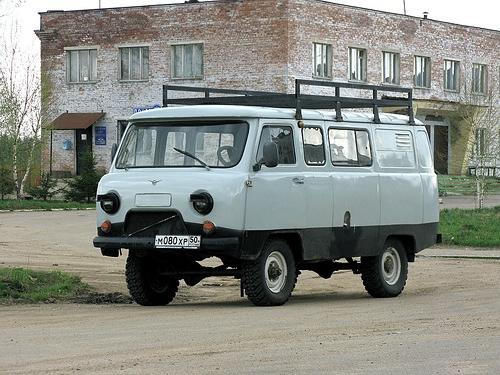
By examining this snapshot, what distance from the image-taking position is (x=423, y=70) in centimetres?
6231

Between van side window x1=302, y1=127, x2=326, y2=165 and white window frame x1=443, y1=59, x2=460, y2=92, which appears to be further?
white window frame x1=443, y1=59, x2=460, y2=92

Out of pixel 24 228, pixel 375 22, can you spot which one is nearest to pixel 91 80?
pixel 375 22

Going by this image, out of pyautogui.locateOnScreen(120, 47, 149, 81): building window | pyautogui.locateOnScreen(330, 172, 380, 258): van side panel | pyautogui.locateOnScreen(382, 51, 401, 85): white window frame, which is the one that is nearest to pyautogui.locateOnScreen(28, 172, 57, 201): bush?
pyautogui.locateOnScreen(120, 47, 149, 81): building window

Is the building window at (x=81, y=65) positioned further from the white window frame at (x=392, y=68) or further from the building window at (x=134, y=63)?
the white window frame at (x=392, y=68)

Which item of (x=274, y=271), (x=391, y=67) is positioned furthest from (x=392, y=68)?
(x=274, y=271)

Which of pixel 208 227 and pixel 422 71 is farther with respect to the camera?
pixel 422 71

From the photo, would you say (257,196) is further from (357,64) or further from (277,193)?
(357,64)

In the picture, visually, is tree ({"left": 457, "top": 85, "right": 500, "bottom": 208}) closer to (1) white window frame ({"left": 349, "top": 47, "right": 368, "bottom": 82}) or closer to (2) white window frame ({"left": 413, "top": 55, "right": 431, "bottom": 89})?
(2) white window frame ({"left": 413, "top": 55, "right": 431, "bottom": 89})

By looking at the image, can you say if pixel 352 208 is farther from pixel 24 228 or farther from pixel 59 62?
pixel 59 62

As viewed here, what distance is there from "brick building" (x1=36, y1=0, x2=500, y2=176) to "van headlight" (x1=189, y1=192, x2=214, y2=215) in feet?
124

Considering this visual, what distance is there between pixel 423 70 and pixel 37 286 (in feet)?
154

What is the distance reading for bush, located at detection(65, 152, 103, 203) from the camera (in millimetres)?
42812

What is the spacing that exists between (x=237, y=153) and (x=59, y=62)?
149ft

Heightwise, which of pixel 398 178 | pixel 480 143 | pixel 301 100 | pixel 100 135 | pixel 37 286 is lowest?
pixel 37 286
